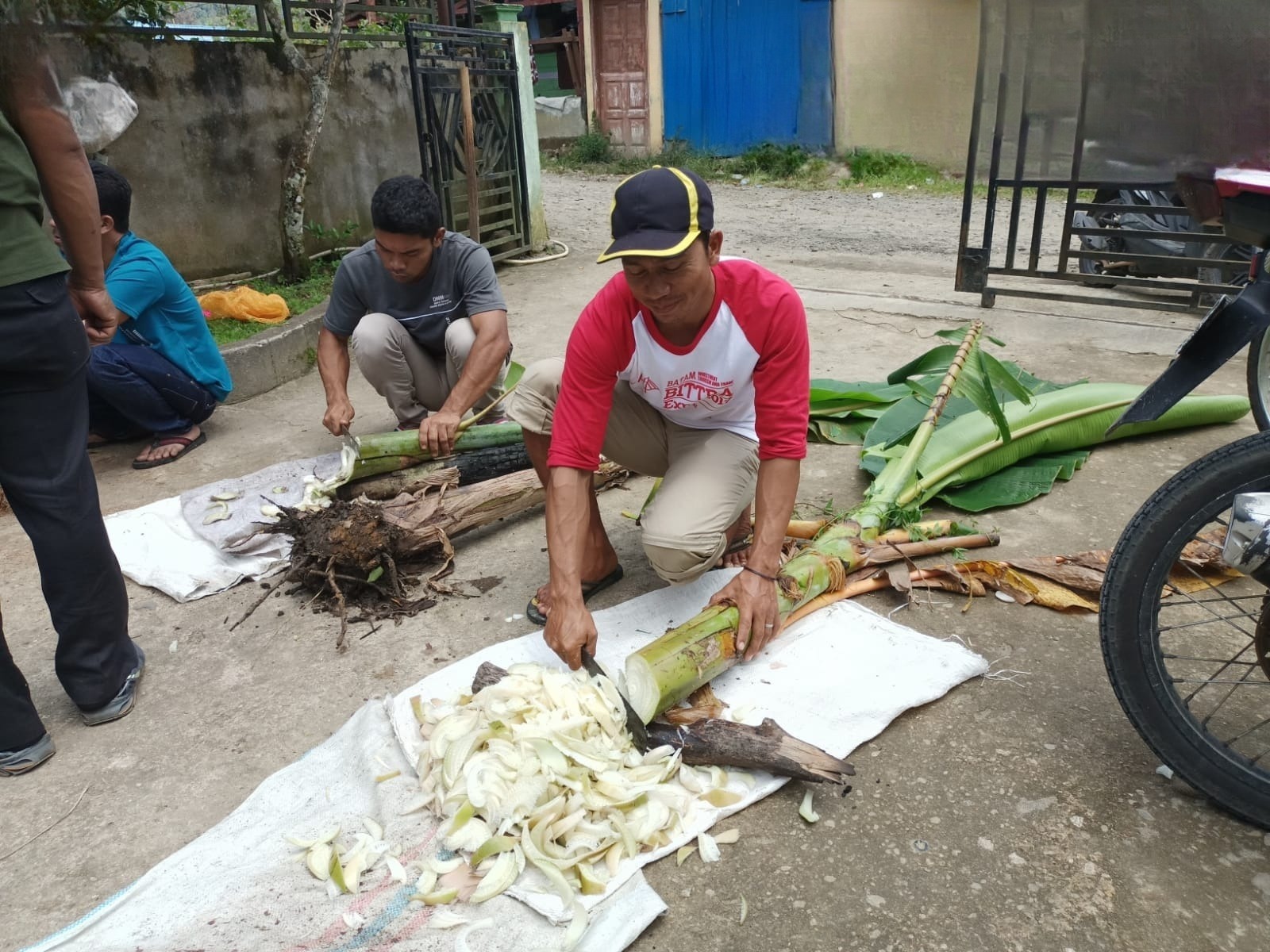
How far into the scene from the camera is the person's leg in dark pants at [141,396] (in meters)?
3.94

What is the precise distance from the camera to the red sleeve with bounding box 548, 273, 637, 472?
236 cm

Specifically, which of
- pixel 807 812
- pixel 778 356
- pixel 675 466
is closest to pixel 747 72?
pixel 675 466

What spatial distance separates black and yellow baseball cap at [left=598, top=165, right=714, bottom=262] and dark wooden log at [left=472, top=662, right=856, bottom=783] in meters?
1.05

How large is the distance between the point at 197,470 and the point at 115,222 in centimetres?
106

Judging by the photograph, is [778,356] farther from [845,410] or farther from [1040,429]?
[845,410]

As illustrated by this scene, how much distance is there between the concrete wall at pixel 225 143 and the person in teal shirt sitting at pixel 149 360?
2.18 meters

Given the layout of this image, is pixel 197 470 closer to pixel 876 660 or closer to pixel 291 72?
pixel 876 660

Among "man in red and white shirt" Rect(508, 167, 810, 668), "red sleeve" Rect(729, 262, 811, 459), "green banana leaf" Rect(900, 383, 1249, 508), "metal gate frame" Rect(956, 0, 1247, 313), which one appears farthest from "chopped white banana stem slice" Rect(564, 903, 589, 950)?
"metal gate frame" Rect(956, 0, 1247, 313)

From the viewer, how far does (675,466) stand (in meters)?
2.70

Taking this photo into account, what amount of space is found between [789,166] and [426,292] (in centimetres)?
1069

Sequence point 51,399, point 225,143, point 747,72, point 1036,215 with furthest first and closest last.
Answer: point 747,72
point 225,143
point 1036,215
point 51,399

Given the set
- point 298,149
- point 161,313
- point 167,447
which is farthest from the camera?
point 298,149

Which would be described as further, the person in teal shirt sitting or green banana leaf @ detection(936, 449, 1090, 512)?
the person in teal shirt sitting

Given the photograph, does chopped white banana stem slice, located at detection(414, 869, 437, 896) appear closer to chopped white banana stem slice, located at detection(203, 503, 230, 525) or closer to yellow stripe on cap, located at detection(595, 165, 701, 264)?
yellow stripe on cap, located at detection(595, 165, 701, 264)
